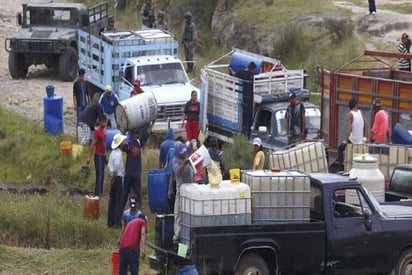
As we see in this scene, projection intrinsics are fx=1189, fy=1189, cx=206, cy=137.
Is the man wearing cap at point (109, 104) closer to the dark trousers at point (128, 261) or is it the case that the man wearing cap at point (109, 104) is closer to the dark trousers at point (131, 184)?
the dark trousers at point (131, 184)

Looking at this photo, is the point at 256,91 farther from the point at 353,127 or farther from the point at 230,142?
the point at 353,127

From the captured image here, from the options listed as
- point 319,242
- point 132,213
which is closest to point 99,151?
point 132,213

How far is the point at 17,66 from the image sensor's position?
3284 centimetres

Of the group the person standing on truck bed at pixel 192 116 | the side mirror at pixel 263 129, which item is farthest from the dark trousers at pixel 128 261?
the person standing on truck bed at pixel 192 116

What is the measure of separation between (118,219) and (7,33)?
25367 mm

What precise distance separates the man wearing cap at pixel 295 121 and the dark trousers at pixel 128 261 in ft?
22.9

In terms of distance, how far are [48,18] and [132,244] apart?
66.9 ft

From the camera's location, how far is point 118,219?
17.6m

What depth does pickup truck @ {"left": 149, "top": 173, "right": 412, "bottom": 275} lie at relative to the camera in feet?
45.6

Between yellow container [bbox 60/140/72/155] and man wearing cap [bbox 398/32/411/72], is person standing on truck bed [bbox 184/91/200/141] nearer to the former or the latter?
yellow container [bbox 60/140/72/155]

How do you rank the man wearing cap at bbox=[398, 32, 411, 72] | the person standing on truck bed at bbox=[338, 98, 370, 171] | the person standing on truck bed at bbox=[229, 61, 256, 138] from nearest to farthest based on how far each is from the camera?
the person standing on truck bed at bbox=[338, 98, 370, 171] < the person standing on truck bed at bbox=[229, 61, 256, 138] < the man wearing cap at bbox=[398, 32, 411, 72]

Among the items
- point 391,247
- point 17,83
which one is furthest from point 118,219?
point 17,83

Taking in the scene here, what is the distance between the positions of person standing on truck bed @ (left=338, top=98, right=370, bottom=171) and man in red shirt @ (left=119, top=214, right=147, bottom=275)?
19.5 feet

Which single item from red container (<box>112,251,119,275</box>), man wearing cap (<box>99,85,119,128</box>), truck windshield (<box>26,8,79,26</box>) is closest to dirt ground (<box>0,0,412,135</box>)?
truck windshield (<box>26,8,79,26</box>)
